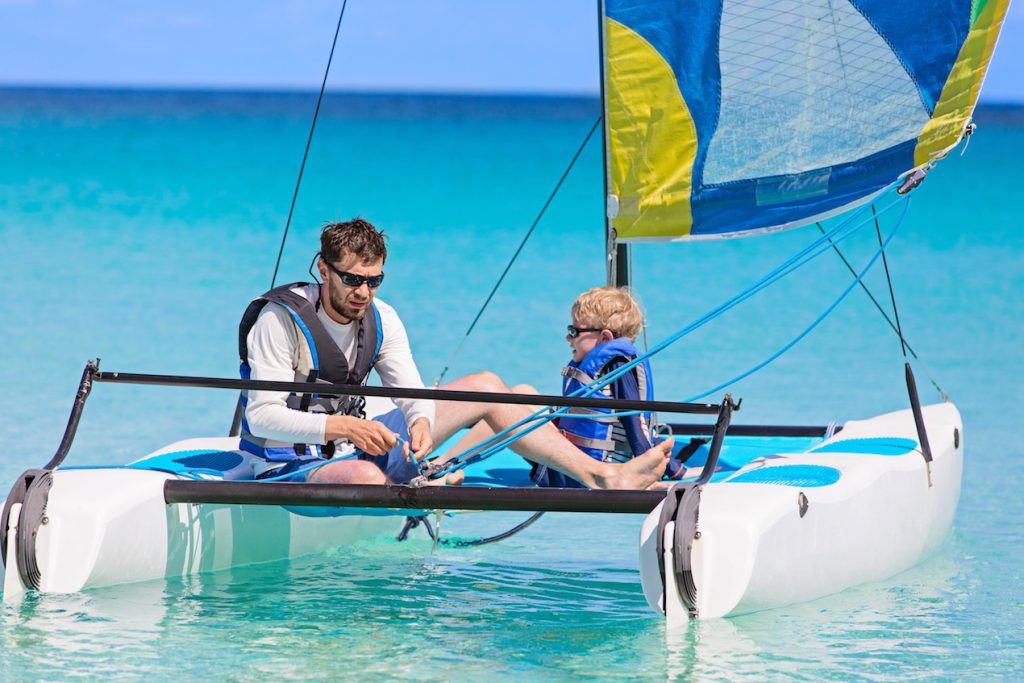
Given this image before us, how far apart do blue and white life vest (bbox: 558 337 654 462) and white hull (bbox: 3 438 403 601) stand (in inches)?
35.6

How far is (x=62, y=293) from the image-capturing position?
1377 centimetres

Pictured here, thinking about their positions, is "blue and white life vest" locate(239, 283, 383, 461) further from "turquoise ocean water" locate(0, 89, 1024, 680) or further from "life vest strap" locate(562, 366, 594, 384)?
"life vest strap" locate(562, 366, 594, 384)

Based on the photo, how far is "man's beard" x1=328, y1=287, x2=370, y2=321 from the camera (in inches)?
172

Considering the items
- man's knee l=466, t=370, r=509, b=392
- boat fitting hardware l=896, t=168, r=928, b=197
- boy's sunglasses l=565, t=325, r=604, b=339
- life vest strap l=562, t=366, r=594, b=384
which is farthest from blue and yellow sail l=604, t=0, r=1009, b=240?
man's knee l=466, t=370, r=509, b=392

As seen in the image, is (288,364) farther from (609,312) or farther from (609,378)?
(609,312)

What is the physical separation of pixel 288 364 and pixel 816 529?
4.76 ft

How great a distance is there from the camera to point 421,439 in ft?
14.6

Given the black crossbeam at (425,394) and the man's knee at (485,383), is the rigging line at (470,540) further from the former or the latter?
the black crossbeam at (425,394)

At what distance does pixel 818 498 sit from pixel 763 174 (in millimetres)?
1347

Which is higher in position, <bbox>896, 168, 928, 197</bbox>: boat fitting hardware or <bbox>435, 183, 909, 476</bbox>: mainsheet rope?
<bbox>896, 168, 928, 197</bbox>: boat fitting hardware

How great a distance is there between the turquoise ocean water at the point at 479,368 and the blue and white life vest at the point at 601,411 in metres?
0.43

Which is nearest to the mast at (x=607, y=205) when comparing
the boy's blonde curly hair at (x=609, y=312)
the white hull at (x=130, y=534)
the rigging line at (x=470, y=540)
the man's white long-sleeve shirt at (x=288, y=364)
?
the boy's blonde curly hair at (x=609, y=312)

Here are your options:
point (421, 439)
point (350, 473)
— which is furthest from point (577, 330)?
point (350, 473)

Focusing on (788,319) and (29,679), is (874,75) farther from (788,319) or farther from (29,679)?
(788,319)
